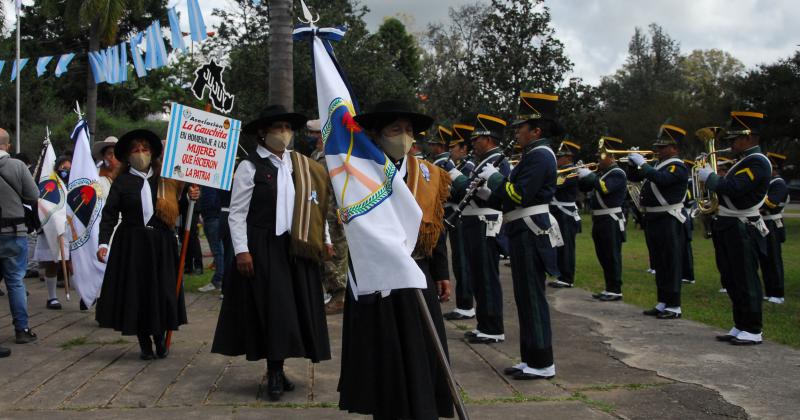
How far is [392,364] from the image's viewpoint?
437 cm

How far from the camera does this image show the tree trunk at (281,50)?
39.5 feet

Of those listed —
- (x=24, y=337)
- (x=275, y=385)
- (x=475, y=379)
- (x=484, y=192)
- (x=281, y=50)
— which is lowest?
(x=475, y=379)

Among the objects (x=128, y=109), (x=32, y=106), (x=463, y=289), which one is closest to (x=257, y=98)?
(x=32, y=106)

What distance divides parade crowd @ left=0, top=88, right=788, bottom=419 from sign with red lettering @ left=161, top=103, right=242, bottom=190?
322 millimetres

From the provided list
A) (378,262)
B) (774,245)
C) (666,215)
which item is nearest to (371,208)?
(378,262)

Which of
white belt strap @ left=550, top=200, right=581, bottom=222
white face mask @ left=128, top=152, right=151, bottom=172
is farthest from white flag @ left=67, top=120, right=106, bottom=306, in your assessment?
white belt strap @ left=550, top=200, right=581, bottom=222

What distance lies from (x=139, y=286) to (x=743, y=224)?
618cm

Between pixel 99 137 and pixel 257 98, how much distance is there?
10.5 m

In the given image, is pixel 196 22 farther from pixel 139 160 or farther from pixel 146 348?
pixel 146 348

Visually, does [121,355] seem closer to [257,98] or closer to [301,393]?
[301,393]

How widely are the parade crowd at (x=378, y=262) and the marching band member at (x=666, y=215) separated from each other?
18 mm

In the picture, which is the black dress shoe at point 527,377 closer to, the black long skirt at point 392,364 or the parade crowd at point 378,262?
the parade crowd at point 378,262

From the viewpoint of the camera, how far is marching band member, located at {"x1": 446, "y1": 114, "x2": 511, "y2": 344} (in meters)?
8.12

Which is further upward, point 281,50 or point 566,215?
point 281,50
